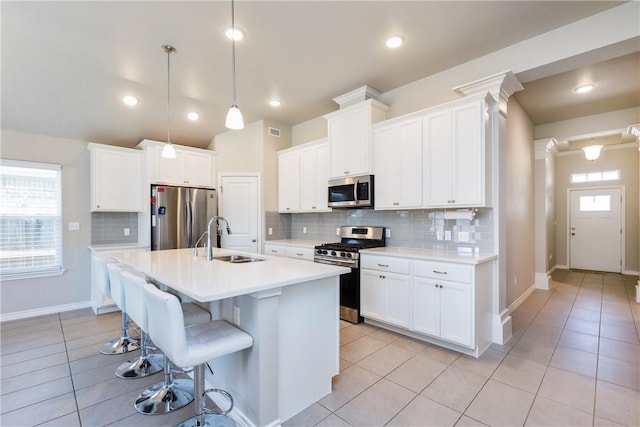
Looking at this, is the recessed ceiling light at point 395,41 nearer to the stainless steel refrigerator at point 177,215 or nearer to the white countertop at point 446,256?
the white countertop at point 446,256

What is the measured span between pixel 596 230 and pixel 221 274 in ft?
27.9

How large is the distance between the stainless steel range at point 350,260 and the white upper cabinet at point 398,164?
0.55m

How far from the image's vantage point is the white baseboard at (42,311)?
3930 mm

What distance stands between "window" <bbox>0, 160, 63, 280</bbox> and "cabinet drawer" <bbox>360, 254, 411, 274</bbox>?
14.1 feet

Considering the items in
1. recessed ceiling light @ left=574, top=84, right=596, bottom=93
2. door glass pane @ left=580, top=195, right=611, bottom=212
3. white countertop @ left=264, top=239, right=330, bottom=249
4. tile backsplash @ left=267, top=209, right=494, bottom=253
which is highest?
recessed ceiling light @ left=574, top=84, right=596, bottom=93

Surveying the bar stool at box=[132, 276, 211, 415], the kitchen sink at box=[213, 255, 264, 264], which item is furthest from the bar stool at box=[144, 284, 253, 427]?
the kitchen sink at box=[213, 255, 264, 264]

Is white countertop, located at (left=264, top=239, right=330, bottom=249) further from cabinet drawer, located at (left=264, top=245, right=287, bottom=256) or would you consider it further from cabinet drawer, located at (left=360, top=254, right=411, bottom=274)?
cabinet drawer, located at (left=360, top=254, right=411, bottom=274)

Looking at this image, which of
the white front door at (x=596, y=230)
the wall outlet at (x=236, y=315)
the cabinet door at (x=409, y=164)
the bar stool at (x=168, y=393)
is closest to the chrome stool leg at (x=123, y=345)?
the bar stool at (x=168, y=393)

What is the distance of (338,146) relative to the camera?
165 inches

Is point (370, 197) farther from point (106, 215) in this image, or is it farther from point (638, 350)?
point (106, 215)

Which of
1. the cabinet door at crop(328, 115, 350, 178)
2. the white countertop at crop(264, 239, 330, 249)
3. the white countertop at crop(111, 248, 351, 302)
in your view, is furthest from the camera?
the white countertop at crop(264, 239, 330, 249)

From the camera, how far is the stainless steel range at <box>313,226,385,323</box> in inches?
143

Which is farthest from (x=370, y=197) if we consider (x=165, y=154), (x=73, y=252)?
(x=73, y=252)

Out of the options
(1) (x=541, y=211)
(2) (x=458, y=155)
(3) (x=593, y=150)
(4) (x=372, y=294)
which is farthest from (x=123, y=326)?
(3) (x=593, y=150)
